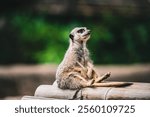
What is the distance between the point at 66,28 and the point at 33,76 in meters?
0.25

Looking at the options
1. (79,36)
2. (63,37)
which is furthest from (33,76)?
(79,36)

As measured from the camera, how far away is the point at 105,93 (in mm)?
1810

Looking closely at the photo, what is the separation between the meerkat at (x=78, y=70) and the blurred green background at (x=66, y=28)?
1.23m

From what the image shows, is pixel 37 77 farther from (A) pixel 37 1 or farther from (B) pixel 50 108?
(B) pixel 50 108

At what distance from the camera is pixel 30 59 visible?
355 centimetres

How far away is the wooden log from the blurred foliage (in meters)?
1.21

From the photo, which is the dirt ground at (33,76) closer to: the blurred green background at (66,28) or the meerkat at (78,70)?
the blurred green background at (66,28)

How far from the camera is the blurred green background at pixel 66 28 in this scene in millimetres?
3270

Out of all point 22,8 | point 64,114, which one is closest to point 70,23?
point 22,8

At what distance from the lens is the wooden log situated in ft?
5.87

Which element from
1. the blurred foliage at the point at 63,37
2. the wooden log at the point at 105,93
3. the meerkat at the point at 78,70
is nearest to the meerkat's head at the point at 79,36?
the meerkat at the point at 78,70

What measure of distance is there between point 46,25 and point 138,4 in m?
0.42

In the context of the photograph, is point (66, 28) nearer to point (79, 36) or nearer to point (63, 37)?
point (63, 37)

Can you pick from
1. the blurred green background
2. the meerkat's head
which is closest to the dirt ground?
the blurred green background
